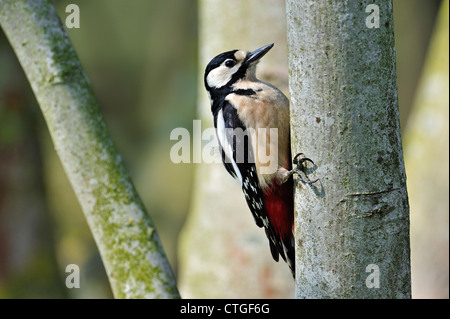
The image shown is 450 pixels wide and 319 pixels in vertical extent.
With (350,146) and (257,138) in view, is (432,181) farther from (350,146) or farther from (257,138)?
(350,146)

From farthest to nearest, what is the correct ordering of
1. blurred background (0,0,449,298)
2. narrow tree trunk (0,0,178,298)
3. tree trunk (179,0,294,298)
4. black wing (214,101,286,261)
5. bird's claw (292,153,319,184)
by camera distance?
blurred background (0,0,449,298) < tree trunk (179,0,294,298) < black wing (214,101,286,261) < narrow tree trunk (0,0,178,298) < bird's claw (292,153,319,184)

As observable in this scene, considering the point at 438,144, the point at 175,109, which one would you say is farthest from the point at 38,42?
the point at 175,109

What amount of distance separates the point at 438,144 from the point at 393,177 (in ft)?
10.3

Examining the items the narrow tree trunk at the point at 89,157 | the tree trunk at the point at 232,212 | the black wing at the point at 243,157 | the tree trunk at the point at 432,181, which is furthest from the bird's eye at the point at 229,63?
the tree trunk at the point at 432,181

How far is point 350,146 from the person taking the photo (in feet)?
5.81

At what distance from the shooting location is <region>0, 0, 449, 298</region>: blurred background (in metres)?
4.73

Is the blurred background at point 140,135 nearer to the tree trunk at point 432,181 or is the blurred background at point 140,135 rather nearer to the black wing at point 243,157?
the tree trunk at point 432,181

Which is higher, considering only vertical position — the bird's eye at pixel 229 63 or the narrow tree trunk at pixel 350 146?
the bird's eye at pixel 229 63

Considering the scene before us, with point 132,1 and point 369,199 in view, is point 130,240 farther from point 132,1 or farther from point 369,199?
point 132,1

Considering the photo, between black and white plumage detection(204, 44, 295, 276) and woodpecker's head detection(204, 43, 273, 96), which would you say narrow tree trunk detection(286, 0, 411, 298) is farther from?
woodpecker's head detection(204, 43, 273, 96)

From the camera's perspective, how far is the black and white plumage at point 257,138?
2730mm

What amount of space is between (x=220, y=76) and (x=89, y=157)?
897 mm

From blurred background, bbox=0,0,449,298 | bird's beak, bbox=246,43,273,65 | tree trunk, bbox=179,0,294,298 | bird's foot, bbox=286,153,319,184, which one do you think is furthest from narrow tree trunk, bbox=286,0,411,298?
blurred background, bbox=0,0,449,298

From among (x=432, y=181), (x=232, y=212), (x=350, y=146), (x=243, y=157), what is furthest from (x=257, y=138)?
(x=432, y=181)
